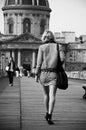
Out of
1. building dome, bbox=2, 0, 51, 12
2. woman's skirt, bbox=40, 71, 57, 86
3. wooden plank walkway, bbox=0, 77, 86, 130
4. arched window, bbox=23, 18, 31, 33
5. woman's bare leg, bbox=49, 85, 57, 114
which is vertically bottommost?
arched window, bbox=23, 18, 31, 33

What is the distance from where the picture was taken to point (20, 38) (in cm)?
10556

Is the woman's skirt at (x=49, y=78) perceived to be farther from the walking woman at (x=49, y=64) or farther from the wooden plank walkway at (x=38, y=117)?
the wooden plank walkway at (x=38, y=117)

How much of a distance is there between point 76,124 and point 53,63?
1.18 metres

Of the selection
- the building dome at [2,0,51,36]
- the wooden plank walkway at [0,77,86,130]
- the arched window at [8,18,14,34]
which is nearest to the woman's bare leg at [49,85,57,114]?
the wooden plank walkway at [0,77,86,130]

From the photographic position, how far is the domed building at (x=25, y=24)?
106738mm

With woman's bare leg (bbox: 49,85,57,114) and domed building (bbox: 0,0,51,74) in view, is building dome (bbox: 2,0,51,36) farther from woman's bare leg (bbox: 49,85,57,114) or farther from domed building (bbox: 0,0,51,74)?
woman's bare leg (bbox: 49,85,57,114)

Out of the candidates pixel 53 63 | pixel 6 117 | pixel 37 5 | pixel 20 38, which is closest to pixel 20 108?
pixel 6 117

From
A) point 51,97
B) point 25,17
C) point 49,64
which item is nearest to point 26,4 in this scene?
point 25,17

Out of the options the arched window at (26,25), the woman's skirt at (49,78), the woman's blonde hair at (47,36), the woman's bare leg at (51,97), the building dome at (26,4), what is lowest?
the arched window at (26,25)

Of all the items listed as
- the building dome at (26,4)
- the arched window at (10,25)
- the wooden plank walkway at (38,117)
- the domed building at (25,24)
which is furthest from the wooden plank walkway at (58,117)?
the building dome at (26,4)

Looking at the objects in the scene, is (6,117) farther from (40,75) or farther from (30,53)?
(30,53)

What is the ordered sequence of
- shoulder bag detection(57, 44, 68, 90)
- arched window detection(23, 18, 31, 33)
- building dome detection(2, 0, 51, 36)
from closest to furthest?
shoulder bag detection(57, 44, 68, 90)
building dome detection(2, 0, 51, 36)
arched window detection(23, 18, 31, 33)

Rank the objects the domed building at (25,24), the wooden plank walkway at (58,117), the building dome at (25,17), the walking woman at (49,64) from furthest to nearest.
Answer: the building dome at (25,17)
the domed building at (25,24)
the walking woman at (49,64)
the wooden plank walkway at (58,117)

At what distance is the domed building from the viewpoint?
107 metres
